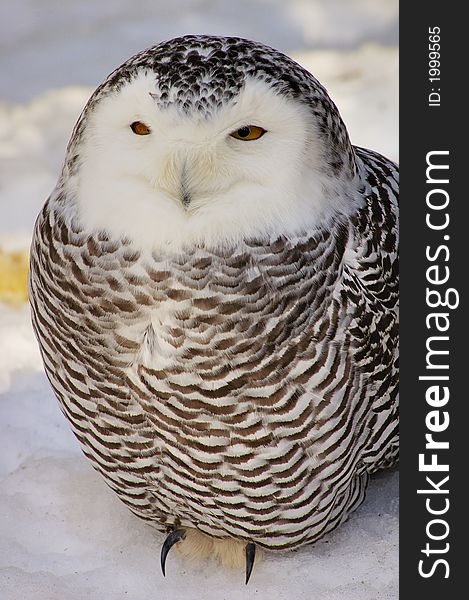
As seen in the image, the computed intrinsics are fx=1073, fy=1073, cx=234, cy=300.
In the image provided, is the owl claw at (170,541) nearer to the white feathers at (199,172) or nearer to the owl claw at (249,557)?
the owl claw at (249,557)

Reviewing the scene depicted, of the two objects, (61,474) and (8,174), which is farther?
(8,174)

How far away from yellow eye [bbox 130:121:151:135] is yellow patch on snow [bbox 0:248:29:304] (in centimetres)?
156

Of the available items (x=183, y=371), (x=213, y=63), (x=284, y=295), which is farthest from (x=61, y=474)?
(x=213, y=63)

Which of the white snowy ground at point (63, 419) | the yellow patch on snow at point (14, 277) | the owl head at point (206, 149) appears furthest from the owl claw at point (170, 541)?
the yellow patch on snow at point (14, 277)

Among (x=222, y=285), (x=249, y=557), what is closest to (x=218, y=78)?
(x=222, y=285)

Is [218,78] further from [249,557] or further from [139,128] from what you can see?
[249,557]

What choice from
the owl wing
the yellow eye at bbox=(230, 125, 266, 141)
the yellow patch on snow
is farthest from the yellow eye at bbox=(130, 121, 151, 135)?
the yellow patch on snow

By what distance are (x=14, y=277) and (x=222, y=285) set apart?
1582 mm

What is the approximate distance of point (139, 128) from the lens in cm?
180

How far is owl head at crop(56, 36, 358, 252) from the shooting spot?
177cm

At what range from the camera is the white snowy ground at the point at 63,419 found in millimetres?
2391

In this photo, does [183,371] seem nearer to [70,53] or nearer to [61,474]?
[61,474]

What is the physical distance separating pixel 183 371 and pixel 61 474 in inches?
34.9

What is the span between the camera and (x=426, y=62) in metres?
2.18
